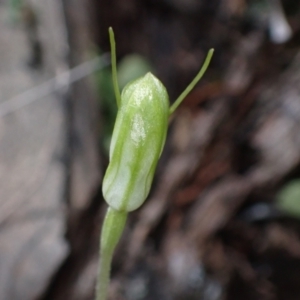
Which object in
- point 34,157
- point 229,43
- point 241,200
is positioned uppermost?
point 34,157

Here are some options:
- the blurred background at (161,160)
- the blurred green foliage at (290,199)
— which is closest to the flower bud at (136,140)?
the blurred background at (161,160)

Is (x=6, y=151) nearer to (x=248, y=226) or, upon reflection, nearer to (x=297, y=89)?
(x=248, y=226)

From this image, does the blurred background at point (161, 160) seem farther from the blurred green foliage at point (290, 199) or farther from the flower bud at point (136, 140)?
the flower bud at point (136, 140)

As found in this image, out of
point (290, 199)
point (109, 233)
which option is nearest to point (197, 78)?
point (109, 233)

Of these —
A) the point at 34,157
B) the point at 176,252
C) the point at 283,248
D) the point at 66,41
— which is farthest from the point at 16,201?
the point at 283,248

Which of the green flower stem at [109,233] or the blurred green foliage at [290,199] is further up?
the green flower stem at [109,233]

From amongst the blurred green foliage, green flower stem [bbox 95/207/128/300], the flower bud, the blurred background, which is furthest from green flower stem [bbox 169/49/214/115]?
the blurred green foliage

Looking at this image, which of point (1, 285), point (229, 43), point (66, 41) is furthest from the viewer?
point (229, 43)
